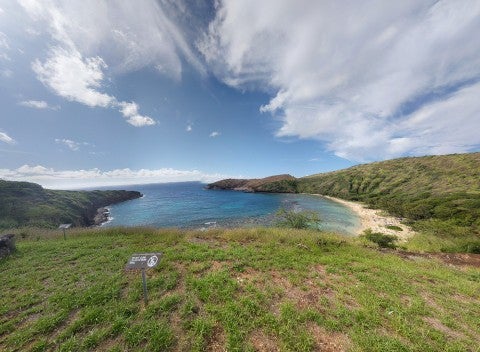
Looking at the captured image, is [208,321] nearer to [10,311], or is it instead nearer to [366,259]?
[10,311]

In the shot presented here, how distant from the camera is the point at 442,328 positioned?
5848 mm

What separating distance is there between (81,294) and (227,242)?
27.8ft

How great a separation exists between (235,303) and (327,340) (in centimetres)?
294

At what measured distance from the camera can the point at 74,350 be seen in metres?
4.78

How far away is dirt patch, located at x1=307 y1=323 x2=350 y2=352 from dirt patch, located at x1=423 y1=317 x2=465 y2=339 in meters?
3.25

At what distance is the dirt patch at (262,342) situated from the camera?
16.1 ft

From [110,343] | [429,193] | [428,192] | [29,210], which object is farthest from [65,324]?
[428,192]

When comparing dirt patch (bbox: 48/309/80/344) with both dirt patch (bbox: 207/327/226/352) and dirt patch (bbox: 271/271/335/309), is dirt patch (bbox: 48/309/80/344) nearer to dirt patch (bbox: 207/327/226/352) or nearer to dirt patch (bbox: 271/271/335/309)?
dirt patch (bbox: 207/327/226/352)

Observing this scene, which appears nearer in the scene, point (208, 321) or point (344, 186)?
point (208, 321)

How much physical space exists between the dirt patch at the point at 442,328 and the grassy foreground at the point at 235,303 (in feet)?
0.12

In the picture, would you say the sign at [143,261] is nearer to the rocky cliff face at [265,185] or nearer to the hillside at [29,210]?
the hillside at [29,210]

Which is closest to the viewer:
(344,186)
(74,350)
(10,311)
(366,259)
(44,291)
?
(74,350)

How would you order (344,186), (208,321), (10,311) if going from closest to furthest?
1. (208,321)
2. (10,311)
3. (344,186)

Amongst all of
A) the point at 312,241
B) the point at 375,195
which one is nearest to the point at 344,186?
the point at 375,195
